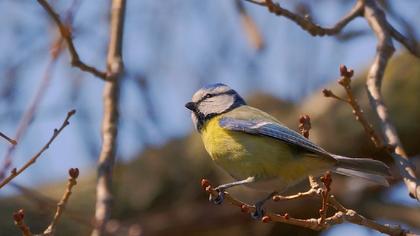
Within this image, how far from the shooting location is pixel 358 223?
6.68 feet

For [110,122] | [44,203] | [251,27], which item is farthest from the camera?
[251,27]

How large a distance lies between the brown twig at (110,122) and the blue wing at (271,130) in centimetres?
40

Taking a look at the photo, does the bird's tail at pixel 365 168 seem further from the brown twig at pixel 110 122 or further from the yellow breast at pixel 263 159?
the brown twig at pixel 110 122

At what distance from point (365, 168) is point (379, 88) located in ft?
0.90

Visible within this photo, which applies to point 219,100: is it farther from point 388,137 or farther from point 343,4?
point 343,4

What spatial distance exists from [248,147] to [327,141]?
2164 millimetres

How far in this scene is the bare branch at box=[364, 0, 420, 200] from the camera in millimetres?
2229

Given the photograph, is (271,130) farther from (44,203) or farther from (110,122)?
(44,203)

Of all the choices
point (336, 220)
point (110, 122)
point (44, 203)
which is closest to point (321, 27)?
point (110, 122)

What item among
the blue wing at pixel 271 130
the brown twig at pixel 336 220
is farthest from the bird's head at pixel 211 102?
the brown twig at pixel 336 220

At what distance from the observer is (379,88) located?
250cm

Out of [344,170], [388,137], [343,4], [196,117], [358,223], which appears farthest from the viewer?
[343,4]

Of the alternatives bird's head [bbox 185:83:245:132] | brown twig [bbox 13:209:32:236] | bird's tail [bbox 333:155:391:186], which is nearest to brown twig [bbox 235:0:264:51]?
bird's head [bbox 185:83:245:132]

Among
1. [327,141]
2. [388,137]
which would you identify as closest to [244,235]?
[327,141]
